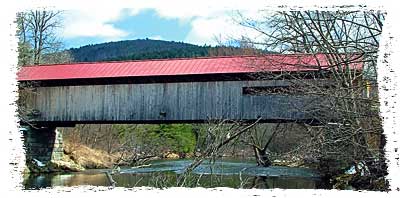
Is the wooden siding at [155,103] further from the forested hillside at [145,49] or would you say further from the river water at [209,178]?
the river water at [209,178]

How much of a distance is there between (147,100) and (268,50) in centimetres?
749

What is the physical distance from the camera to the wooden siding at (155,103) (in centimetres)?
1266

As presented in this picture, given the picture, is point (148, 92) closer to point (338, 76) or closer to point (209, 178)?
point (338, 76)

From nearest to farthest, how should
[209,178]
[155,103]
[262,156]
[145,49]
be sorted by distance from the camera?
[209,178] < [262,156] < [145,49] < [155,103]

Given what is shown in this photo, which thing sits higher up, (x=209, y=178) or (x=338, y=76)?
(x=338, y=76)

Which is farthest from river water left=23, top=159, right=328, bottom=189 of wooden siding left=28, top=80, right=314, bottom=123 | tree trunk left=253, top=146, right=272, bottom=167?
wooden siding left=28, top=80, right=314, bottom=123

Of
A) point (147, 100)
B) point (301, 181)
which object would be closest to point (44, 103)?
point (147, 100)

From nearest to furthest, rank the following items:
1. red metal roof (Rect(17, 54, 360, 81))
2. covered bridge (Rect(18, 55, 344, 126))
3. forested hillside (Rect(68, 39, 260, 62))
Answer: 1. forested hillside (Rect(68, 39, 260, 62))
2. covered bridge (Rect(18, 55, 344, 126))
3. red metal roof (Rect(17, 54, 360, 81))

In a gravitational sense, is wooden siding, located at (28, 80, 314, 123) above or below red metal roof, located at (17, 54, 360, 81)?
below

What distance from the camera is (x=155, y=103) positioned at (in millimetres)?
13438

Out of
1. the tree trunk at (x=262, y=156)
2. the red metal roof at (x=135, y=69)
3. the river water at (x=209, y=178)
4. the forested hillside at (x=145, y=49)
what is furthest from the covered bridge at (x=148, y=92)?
the tree trunk at (x=262, y=156)

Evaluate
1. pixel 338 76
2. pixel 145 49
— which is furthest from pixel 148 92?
pixel 338 76

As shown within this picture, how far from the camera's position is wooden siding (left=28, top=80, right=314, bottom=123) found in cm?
1266

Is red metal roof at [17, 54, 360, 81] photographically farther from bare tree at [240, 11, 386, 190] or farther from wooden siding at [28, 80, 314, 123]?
bare tree at [240, 11, 386, 190]
